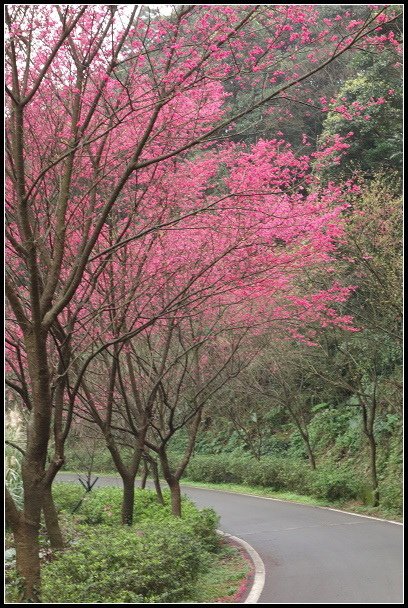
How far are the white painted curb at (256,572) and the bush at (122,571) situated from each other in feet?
2.70

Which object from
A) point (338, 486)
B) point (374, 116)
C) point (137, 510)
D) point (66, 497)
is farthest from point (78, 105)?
point (374, 116)

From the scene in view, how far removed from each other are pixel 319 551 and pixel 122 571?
6050mm

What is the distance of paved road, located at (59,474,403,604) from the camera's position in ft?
29.5

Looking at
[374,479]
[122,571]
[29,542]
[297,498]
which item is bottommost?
[297,498]

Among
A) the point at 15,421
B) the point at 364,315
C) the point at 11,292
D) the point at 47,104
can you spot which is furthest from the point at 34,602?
the point at 364,315

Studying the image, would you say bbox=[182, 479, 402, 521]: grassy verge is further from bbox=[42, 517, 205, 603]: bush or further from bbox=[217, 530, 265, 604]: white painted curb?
bbox=[42, 517, 205, 603]: bush

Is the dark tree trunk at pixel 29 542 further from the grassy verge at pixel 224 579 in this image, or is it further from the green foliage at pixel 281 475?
the green foliage at pixel 281 475

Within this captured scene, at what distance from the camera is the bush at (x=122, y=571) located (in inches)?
278

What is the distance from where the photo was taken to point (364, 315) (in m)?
18.0

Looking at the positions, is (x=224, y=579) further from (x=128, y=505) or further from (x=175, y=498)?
(x=175, y=498)

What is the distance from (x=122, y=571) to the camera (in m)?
7.39

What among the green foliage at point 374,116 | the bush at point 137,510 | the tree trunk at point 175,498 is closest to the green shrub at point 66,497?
the bush at point 137,510

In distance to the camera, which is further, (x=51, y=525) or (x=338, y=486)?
(x=338, y=486)

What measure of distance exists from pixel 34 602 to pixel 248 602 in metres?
3.37
